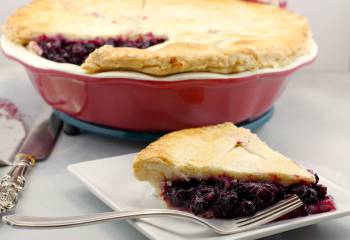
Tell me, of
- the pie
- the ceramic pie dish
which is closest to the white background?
the pie

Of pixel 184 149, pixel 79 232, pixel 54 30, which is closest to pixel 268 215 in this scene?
pixel 184 149

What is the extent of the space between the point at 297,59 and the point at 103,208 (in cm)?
59

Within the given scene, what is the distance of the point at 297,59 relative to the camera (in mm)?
1479

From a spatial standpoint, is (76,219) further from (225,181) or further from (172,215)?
(225,181)

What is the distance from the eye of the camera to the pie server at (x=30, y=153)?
1154 mm

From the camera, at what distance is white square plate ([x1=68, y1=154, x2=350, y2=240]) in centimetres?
98

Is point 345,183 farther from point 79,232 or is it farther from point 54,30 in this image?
point 54,30

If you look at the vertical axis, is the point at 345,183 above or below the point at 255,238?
below

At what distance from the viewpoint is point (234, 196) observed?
102 centimetres

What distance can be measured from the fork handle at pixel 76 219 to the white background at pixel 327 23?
1379 millimetres

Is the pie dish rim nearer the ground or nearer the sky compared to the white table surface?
nearer the sky

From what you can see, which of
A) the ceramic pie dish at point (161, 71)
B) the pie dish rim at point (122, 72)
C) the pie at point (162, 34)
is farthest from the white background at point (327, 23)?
the pie dish rim at point (122, 72)

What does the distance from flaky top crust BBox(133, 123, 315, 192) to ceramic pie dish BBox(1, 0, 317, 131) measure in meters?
0.17

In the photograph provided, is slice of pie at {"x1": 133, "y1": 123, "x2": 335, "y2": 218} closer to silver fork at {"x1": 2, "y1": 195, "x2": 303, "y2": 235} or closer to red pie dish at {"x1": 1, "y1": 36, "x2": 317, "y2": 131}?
silver fork at {"x1": 2, "y1": 195, "x2": 303, "y2": 235}
